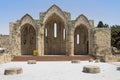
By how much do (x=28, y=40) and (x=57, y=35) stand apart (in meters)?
5.01

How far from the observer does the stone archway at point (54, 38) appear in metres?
35.4

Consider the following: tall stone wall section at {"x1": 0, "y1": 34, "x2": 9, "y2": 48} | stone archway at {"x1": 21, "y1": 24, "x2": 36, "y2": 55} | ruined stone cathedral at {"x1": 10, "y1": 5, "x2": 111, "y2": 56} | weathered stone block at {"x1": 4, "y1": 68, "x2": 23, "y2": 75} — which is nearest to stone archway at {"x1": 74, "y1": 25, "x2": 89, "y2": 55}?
ruined stone cathedral at {"x1": 10, "y1": 5, "x2": 111, "y2": 56}

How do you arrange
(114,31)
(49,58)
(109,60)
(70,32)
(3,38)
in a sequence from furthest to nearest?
(114,31) < (3,38) < (70,32) < (49,58) < (109,60)

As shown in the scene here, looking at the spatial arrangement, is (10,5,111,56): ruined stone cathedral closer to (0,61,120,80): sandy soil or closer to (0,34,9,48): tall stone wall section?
(0,34,9,48): tall stone wall section

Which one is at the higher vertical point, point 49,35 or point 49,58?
point 49,35

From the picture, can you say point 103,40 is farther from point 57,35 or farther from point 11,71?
point 11,71

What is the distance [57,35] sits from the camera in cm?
3556

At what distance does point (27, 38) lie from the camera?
35.7m

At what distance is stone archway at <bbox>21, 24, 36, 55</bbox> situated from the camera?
3528cm

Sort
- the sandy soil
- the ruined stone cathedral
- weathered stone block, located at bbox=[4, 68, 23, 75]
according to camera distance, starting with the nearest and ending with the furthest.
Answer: the sandy soil
weathered stone block, located at bbox=[4, 68, 23, 75]
the ruined stone cathedral

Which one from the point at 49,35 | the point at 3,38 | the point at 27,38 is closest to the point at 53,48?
the point at 49,35

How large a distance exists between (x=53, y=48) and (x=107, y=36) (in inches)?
364

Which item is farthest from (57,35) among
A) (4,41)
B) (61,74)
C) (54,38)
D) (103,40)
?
(61,74)

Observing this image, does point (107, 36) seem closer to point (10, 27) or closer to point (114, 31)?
point (10, 27)
